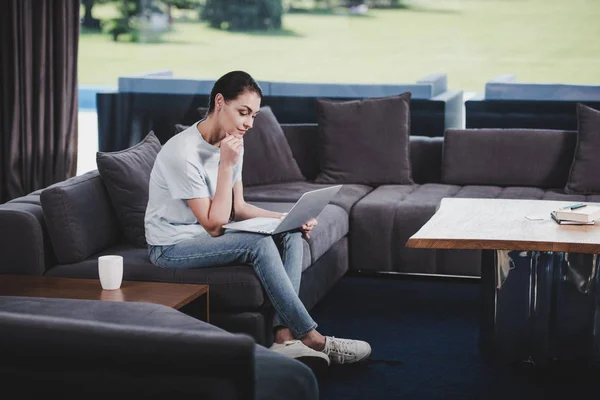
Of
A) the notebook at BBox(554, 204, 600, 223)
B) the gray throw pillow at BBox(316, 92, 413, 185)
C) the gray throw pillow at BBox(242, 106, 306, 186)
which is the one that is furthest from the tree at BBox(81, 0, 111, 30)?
the notebook at BBox(554, 204, 600, 223)

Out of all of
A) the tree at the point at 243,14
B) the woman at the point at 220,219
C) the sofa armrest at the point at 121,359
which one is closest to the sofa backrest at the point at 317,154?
the tree at the point at 243,14

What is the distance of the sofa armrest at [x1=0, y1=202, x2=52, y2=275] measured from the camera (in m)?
3.34

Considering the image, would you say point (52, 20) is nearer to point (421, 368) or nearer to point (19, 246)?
point (19, 246)

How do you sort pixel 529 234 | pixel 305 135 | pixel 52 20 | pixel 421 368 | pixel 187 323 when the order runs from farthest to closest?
pixel 52 20
pixel 305 135
pixel 421 368
pixel 529 234
pixel 187 323

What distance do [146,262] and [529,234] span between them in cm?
137

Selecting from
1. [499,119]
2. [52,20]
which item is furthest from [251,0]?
[499,119]

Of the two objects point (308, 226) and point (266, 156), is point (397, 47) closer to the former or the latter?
point (266, 156)

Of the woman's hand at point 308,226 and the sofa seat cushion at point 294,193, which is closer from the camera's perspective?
the woman's hand at point 308,226

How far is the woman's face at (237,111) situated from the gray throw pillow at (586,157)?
2231mm

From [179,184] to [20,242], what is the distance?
673 millimetres

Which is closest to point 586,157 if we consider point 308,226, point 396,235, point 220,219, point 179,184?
point 396,235

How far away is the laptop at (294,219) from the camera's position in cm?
316

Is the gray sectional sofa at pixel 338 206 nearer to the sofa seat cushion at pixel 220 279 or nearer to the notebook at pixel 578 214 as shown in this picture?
the sofa seat cushion at pixel 220 279

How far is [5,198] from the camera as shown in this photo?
559 cm
